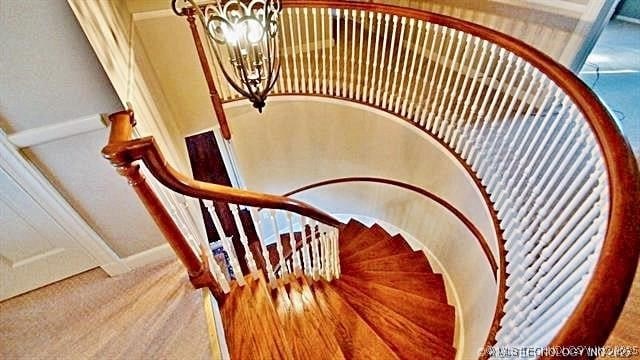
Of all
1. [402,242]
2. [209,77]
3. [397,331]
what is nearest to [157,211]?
[397,331]

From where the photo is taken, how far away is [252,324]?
1.54m

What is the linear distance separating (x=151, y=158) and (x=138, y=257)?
1368 mm

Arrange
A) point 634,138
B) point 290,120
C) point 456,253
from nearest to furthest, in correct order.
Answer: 1. point 634,138
2. point 456,253
3. point 290,120

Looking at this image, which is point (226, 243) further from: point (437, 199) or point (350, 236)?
point (350, 236)

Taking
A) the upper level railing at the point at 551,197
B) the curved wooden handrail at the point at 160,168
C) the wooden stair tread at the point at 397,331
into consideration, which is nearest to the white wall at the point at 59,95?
the curved wooden handrail at the point at 160,168

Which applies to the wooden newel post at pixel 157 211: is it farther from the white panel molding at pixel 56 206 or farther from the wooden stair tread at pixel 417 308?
the wooden stair tread at pixel 417 308

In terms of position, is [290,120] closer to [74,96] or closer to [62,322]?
[74,96]

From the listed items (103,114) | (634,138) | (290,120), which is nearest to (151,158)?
(103,114)

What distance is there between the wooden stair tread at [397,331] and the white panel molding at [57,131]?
6.26 feet

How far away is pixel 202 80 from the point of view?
11.0ft

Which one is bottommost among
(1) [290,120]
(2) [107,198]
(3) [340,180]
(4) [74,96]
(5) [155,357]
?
(3) [340,180]

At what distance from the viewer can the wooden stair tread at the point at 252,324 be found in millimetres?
1437

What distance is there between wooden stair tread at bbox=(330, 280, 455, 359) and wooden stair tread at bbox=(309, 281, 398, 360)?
111 mm

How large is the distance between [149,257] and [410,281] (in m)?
2.28
